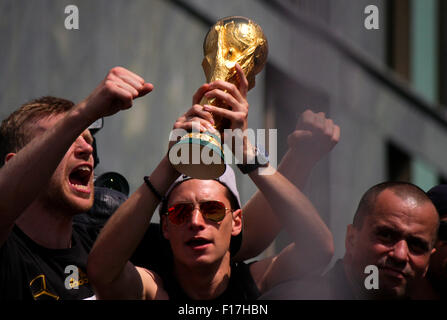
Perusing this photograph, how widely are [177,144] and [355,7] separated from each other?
18.6 ft

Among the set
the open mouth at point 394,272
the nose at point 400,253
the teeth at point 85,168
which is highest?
the teeth at point 85,168

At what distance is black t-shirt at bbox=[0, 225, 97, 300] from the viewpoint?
315 centimetres

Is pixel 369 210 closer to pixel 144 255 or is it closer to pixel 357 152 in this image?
pixel 144 255

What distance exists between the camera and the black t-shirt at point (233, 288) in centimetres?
353

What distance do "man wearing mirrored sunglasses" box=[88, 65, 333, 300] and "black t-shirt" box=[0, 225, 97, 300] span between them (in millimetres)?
183

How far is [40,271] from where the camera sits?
10.9ft

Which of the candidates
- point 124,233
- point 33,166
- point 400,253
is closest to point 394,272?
point 400,253

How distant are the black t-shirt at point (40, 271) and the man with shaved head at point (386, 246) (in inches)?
34.4

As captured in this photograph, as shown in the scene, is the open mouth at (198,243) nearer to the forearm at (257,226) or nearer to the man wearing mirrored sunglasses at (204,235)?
the man wearing mirrored sunglasses at (204,235)

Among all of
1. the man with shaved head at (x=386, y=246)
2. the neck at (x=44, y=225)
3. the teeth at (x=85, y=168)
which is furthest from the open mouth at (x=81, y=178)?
the man with shaved head at (x=386, y=246)

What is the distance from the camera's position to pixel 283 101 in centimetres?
739

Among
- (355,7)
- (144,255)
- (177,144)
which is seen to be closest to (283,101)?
(355,7)

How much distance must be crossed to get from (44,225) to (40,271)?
29cm

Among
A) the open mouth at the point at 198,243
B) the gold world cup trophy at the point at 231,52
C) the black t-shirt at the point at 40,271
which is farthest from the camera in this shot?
the open mouth at the point at 198,243
